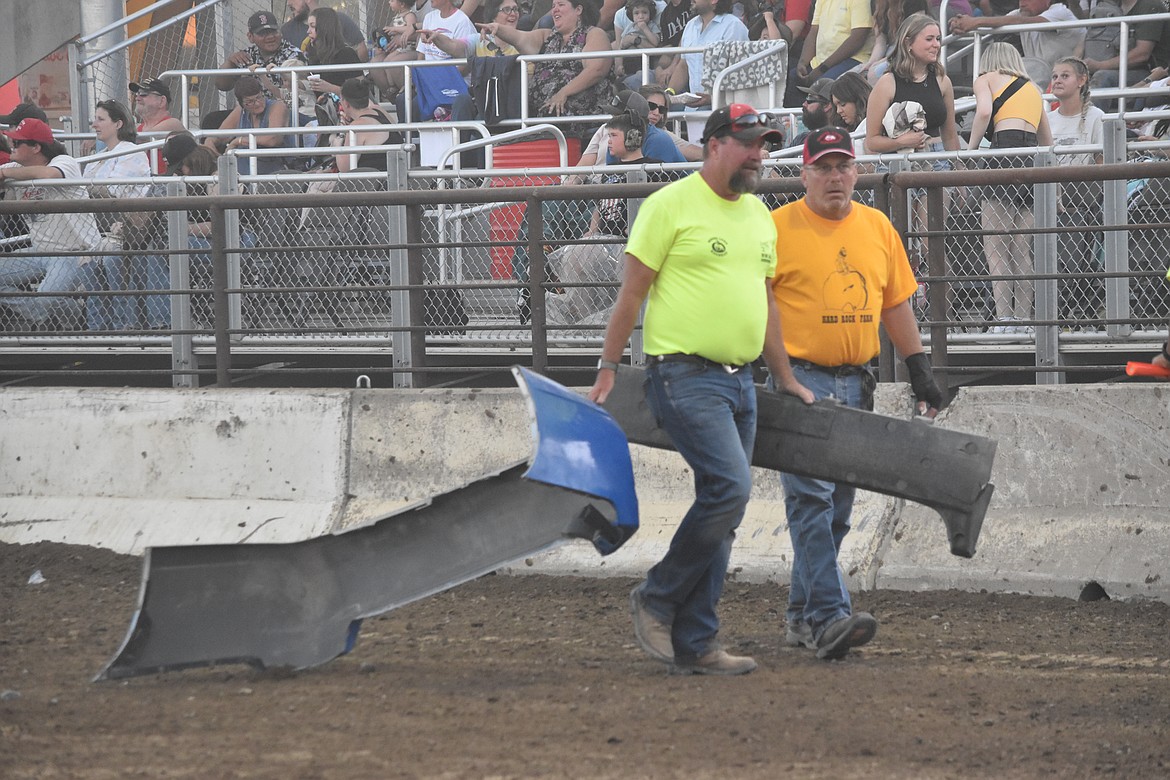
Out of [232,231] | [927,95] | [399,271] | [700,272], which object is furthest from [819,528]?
[232,231]

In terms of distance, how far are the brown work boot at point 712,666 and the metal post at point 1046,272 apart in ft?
10.4

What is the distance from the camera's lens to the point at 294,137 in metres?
15.3

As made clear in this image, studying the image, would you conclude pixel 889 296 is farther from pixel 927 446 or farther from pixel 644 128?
pixel 644 128

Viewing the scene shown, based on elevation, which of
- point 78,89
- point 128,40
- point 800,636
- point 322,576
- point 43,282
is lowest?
point 800,636

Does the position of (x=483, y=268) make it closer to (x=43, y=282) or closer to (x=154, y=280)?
(x=154, y=280)

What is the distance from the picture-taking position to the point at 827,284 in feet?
21.2

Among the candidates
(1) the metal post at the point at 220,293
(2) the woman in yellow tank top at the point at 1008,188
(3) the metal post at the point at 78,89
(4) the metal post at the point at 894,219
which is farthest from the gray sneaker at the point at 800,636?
(3) the metal post at the point at 78,89

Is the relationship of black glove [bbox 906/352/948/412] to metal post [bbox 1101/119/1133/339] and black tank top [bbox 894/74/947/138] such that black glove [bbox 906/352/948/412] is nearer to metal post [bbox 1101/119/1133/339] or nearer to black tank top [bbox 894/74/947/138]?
metal post [bbox 1101/119/1133/339]

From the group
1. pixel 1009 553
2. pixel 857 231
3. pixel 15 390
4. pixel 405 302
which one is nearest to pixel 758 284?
pixel 857 231

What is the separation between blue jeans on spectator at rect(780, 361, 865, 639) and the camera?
6.53 meters

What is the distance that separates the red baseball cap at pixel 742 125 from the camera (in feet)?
19.5

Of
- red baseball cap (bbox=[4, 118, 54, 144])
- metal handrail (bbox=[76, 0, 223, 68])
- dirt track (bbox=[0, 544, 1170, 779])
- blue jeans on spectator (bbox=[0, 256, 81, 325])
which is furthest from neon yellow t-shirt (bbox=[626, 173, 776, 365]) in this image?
metal handrail (bbox=[76, 0, 223, 68])

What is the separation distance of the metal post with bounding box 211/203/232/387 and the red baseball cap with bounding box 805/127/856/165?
4428 millimetres

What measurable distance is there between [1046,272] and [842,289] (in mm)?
2494
